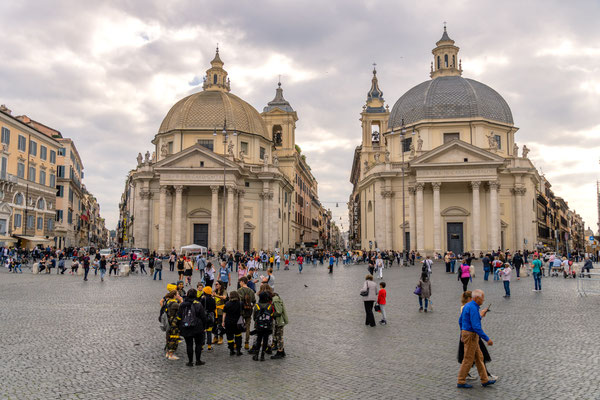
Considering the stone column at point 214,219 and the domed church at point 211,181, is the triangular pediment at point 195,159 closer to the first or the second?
the domed church at point 211,181

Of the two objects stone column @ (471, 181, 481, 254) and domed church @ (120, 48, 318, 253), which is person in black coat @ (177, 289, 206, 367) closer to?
domed church @ (120, 48, 318, 253)

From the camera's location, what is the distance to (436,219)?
51781 millimetres

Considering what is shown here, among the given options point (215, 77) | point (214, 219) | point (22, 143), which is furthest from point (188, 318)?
point (215, 77)

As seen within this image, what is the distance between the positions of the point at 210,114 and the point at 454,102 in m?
27.9

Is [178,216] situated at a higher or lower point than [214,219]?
higher

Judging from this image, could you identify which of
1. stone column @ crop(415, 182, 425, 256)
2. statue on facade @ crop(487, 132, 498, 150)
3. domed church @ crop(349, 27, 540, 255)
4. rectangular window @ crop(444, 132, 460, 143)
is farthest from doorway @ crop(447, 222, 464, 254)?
rectangular window @ crop(444, 132, 460, 143)

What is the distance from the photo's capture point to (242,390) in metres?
7.84

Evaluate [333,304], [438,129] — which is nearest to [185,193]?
[438,129]

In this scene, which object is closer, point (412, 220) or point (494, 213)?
point (494, 213)

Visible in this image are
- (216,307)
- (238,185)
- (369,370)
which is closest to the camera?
(369,370)

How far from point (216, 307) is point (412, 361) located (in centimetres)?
414

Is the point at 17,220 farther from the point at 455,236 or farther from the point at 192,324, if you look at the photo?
the point at 192,324

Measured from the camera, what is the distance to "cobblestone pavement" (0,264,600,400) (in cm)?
786

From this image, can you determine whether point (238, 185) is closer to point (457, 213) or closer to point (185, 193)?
point (185, 193)
